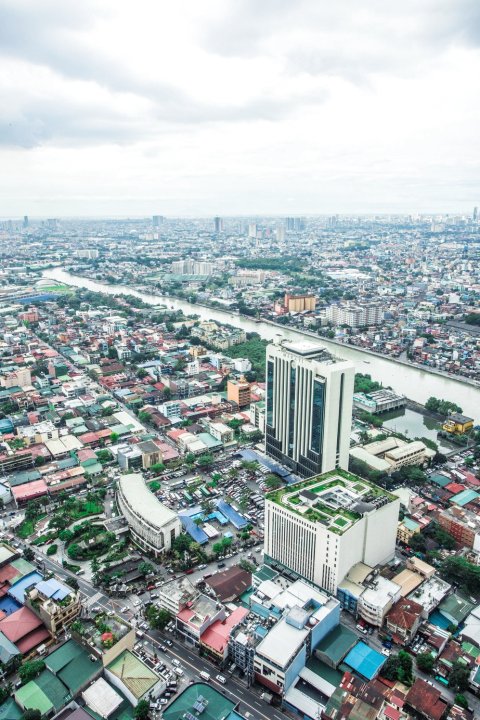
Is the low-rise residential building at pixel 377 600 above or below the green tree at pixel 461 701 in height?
above

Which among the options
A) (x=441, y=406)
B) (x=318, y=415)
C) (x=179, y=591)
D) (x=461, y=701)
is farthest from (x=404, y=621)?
(x=441, y=406)

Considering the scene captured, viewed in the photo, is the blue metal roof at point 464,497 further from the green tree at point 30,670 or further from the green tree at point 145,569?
the green tree at point 30,670

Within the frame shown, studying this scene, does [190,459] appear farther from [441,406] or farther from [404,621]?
[441,406]

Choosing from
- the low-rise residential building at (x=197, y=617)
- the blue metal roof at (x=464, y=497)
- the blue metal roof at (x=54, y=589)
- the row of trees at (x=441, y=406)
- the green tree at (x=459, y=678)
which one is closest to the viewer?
the green tree at (x=459, y=678)

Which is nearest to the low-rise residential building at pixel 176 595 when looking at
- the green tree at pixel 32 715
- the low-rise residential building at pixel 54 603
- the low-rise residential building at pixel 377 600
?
the low-rise residential building at pixel 54 603

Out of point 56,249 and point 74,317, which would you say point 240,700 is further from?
point 56,249

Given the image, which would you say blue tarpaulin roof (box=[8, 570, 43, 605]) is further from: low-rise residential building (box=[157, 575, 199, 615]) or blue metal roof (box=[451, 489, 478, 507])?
blue metal roof (box=[451, 489, 478, 507])

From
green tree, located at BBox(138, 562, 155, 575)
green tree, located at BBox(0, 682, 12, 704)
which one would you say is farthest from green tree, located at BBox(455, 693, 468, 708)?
green tree, located at BBox(0, 682, 12, 704)

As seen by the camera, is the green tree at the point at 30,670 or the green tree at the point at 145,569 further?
the green tree at the point at 145,569
